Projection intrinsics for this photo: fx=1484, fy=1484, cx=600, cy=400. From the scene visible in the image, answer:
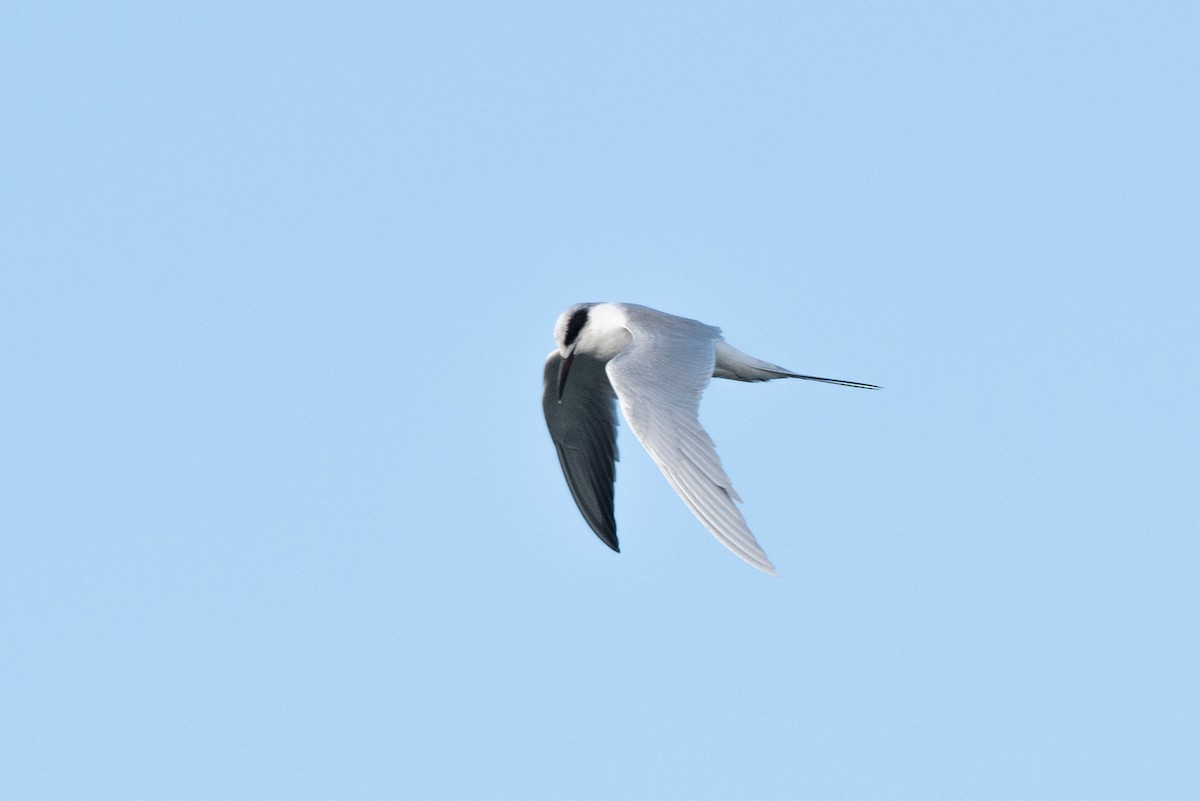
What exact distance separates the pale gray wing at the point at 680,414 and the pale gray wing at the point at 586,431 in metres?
1.28

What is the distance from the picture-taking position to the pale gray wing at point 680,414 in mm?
9719

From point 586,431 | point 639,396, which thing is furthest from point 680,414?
point 586,431

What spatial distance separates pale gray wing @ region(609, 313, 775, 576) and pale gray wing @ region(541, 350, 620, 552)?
1275mm

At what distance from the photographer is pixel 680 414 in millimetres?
11000

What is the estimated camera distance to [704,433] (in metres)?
10.7

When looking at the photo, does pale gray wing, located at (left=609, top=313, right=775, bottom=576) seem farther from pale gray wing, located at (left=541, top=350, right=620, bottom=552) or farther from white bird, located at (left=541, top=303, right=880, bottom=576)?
pale gray wing, located at (left=541, top=350, right=620, bottom=552)

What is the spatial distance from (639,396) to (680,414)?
1.24 feet

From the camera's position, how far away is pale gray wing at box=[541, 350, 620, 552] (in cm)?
1457

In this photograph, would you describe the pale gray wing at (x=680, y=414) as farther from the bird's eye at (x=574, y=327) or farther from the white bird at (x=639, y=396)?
the bird's eye at (x=574, y=327)

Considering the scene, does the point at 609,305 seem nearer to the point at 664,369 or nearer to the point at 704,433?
the point at 664,369

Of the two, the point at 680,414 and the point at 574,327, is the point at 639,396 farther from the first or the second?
the point at 574,327

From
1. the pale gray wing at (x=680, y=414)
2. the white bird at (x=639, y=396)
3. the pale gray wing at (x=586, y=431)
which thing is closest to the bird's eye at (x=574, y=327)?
the white bird at (x=639, y=396)

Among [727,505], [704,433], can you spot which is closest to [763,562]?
[727,505]

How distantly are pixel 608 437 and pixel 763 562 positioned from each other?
5420mm
